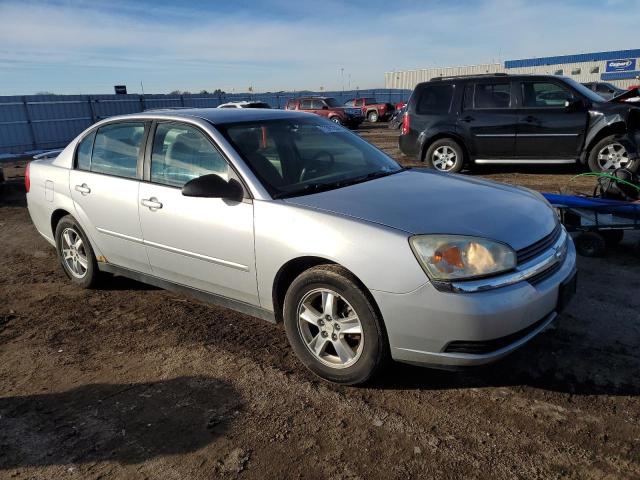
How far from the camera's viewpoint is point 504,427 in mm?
2623

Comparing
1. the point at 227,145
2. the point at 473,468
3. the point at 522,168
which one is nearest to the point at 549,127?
the point at 522,168

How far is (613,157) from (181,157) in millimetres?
7853

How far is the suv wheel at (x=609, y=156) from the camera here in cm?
871

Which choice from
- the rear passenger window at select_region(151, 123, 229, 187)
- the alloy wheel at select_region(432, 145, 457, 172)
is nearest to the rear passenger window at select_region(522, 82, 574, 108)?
the alloy wheel at select_region(432, 145, 457, 172)

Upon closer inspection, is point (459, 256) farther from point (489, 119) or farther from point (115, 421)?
point (489, 119)

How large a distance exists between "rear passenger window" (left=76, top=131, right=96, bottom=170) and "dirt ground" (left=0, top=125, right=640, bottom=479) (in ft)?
4.50

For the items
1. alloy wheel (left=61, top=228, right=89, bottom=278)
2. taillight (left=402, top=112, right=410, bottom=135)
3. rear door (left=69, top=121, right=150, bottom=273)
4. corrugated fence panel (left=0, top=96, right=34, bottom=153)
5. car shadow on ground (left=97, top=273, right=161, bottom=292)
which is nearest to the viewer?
rear door (left=69, top=121, right=150, bottom=273)

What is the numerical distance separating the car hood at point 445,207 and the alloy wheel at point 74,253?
8.51 ft

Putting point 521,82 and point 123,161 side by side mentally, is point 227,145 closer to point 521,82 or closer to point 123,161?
point 123,161

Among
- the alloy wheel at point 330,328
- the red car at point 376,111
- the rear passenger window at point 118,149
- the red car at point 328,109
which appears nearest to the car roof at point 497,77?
the rear passenger window at point 118,149

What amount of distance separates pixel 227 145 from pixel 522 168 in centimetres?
870

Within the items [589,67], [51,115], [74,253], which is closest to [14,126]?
[51,115]

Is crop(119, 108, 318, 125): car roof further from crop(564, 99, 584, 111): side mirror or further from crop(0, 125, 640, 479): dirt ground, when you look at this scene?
crop(564, 99, 584, 111): side mirror

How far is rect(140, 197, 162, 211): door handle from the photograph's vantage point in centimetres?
377
